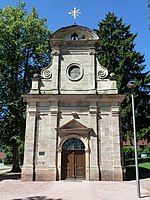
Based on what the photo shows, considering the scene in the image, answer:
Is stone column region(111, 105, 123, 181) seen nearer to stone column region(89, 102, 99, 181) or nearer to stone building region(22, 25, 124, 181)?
stone building region(22, 25, 124, 181)

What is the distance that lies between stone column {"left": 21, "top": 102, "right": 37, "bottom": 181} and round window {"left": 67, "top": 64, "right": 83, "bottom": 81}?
384 centimetres

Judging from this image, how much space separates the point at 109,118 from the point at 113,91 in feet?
7.21

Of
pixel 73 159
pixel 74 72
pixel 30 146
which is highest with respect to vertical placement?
pixel 74 72

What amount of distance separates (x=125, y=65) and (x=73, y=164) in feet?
53.1

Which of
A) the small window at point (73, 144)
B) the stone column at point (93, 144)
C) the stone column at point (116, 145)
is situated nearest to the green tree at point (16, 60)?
the small window at point (73, 144)

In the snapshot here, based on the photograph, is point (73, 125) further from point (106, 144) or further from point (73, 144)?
point (106, 144)

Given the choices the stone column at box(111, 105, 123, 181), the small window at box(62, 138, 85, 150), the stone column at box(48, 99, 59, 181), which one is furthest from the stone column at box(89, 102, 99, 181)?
the stone column at box(48, 99, 59, 181)

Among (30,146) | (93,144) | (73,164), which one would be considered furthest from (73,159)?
(30,146)

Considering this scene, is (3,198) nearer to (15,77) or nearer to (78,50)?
(78,50)

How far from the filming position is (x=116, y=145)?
1686cm

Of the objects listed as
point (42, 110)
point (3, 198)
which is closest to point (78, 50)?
point (42, 110)

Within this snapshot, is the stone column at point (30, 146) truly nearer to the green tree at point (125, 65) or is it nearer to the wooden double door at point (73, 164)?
the wooden double door at point (73, 164)

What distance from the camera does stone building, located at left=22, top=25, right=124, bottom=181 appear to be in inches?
655

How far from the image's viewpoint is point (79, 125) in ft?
56.4
